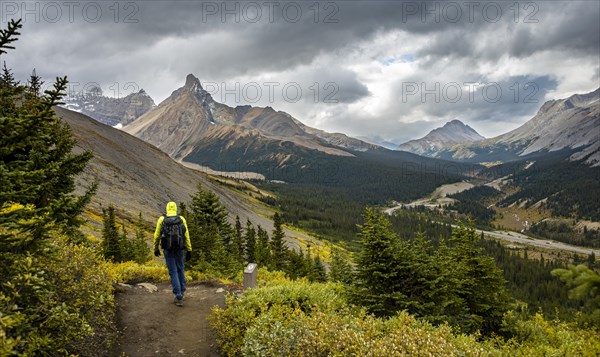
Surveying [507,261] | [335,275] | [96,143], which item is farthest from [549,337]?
[507,261]

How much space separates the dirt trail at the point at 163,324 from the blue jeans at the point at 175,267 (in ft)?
2.05

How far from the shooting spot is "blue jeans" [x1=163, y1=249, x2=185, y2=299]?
1328cm

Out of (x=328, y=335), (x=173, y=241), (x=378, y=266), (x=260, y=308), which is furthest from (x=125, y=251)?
(x=328, y=335)

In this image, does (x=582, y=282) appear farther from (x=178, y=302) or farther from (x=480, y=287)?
(x=480, y=287)

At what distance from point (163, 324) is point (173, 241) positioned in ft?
9.61

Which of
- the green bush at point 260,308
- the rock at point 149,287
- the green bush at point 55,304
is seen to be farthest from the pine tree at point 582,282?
the rock at point 149,287

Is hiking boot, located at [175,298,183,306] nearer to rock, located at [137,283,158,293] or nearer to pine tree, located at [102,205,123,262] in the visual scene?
rock, located at [137,283,158,293]

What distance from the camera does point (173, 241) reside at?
12922 mm

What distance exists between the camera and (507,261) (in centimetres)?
15450

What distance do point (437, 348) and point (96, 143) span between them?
102m

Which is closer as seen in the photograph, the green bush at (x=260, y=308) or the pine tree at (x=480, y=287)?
the green bush at (x=260, y=308)

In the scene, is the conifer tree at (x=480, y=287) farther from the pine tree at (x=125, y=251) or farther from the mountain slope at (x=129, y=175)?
the mountain slope at (x=129, y=175)

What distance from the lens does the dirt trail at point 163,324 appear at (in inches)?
401

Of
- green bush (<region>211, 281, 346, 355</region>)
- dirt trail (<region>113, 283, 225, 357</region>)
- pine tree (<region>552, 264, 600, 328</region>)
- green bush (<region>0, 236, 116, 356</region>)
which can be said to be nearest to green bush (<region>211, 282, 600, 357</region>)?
green bush (<region>211, 281, 346, 355</region>)
